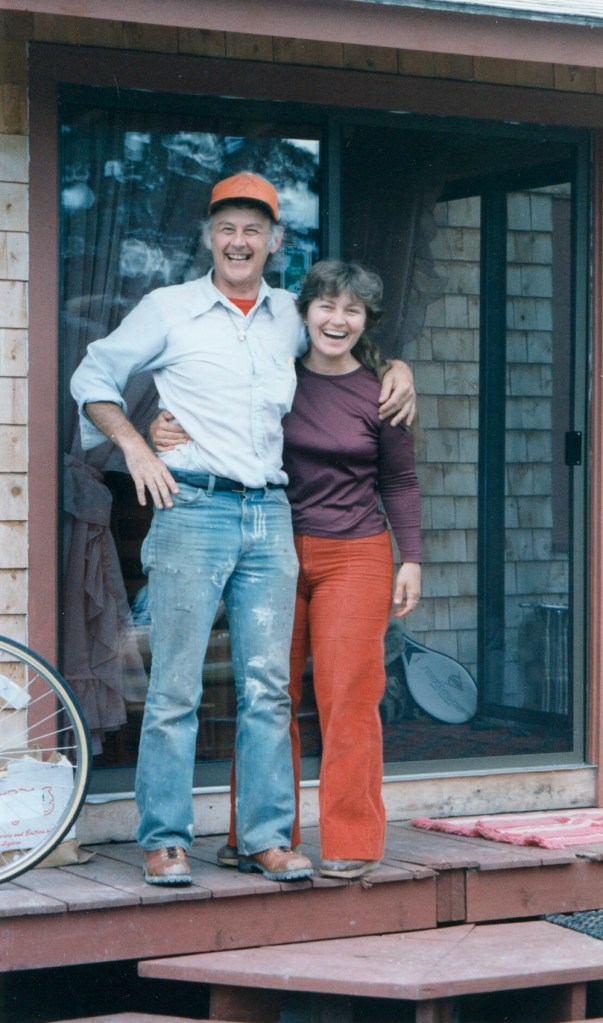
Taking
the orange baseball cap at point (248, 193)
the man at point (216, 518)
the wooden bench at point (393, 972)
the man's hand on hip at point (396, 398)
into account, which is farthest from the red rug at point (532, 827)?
the orange baseball cap at point (248, 193)

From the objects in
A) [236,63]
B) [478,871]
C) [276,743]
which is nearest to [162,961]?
[276,743]

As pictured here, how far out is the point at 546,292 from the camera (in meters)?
5.47

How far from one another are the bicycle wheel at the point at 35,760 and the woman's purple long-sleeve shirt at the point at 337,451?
0.83m

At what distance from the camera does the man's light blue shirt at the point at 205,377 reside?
408 cm

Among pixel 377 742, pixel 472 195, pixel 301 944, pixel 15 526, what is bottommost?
pixel 301 944

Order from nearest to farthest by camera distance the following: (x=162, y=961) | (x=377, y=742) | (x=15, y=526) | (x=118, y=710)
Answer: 1. (x=162, y=961)
2. (x=377, y=742)
3. (x=15, y=526)
4. (x=118, y=710)

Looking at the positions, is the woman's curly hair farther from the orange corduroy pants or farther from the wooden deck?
the wooden deck

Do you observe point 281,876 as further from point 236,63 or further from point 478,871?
point 236,63

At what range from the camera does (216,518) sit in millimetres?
4070

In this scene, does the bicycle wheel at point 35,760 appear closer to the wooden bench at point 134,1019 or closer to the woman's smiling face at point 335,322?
the wooden bench at point 134,1019

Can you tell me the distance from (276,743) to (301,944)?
56cm

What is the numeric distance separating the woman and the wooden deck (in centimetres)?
13

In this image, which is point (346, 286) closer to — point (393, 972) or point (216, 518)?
point (216, 518)

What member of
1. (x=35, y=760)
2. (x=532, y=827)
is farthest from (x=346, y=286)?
(x=532, y=827)
